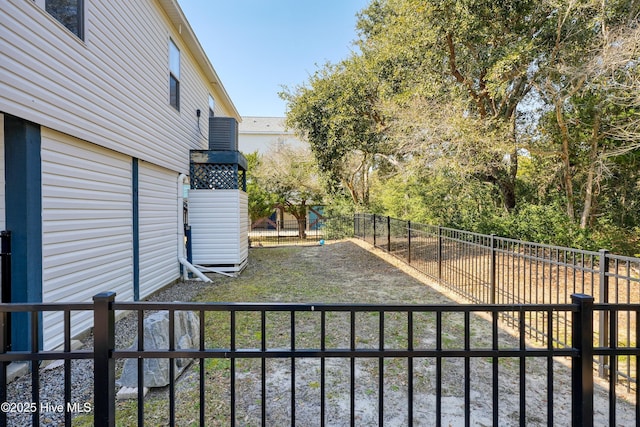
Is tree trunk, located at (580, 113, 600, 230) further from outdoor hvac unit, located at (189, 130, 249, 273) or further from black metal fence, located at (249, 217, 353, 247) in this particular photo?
black metal fence, located at (249, 217, 353, 247)

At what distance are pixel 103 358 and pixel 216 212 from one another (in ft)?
19.2

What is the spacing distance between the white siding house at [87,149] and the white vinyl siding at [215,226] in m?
0.59

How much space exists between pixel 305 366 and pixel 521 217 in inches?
290

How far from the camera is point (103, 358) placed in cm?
152

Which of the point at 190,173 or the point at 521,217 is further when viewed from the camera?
the point at 521,217

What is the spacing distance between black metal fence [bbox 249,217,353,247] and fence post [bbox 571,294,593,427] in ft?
41.1

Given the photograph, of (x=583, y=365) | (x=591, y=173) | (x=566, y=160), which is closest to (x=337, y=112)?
(x=566, y=160)

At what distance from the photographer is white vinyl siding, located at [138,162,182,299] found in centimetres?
527

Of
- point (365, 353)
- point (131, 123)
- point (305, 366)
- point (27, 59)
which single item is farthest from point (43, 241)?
point (365, 353)

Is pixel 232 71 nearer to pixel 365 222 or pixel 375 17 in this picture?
pixel 375 17

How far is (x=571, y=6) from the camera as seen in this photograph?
205 inches

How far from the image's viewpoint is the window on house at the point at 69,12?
319 cm

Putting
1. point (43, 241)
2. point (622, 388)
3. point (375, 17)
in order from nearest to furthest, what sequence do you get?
point (622, 388) < point (43, 241) < point (375, 17)

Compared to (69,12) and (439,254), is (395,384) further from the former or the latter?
(69,12)
